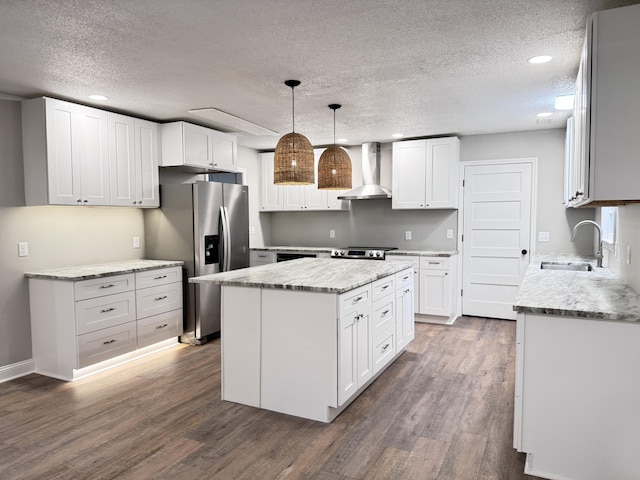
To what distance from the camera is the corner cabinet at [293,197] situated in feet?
20.5

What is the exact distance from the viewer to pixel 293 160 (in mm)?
3119

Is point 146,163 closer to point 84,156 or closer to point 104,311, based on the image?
point 84,156

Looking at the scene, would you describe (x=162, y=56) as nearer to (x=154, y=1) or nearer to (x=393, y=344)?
(x=154, y=1)

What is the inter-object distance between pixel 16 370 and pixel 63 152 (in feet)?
6.25

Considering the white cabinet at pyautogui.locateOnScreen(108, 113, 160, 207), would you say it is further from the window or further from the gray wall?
the window

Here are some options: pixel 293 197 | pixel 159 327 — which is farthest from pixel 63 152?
pixel 293 197

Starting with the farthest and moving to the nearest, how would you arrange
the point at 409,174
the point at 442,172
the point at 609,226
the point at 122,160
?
the point at 409,174, the point at 442,172, the point at 122,160, the point at 609,226

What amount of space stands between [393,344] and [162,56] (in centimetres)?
283

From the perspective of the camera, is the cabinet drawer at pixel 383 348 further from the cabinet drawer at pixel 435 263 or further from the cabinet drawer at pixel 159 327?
the cabinet drawer at pixel 159 327

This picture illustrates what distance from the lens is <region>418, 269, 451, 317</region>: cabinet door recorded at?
17.4 ft

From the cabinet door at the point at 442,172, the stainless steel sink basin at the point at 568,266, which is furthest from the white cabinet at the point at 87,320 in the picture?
the stainless steel sink basin at the point at 568,266

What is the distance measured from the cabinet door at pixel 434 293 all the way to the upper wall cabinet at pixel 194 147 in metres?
2.81

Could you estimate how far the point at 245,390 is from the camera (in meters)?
3.08

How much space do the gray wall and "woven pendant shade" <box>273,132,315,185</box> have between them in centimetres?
229
